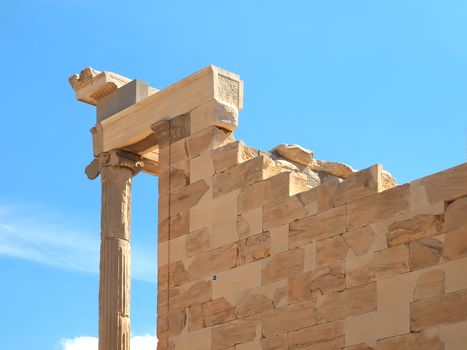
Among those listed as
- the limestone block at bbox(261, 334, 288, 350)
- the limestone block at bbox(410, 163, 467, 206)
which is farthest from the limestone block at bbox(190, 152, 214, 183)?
the limestone block at bbox(410, 163, 467, 206)

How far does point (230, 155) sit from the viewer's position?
49.8 ft

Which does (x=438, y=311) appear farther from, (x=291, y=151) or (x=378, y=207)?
(x=291, y=151)

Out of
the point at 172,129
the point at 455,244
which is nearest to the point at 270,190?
the point at 172,129

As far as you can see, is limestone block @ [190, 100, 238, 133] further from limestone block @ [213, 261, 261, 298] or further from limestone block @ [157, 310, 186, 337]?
limestone block @ [157, 310, 186, 337]

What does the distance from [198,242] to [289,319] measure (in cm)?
194

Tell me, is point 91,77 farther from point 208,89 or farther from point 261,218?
point 261,218

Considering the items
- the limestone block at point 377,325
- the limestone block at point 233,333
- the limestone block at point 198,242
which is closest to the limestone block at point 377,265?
the limestone block at point 377,325

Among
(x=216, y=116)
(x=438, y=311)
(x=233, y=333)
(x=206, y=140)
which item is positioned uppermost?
(x=216, y=116)

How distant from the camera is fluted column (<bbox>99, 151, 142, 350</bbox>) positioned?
1645 cm

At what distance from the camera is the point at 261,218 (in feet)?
47.7

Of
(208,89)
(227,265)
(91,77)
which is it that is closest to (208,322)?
(227,265)

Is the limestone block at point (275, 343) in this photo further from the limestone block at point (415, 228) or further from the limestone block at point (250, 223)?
the limestone block at point (415, 228)

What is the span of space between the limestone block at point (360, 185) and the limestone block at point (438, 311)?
1380mm

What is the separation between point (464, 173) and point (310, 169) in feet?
14.7
